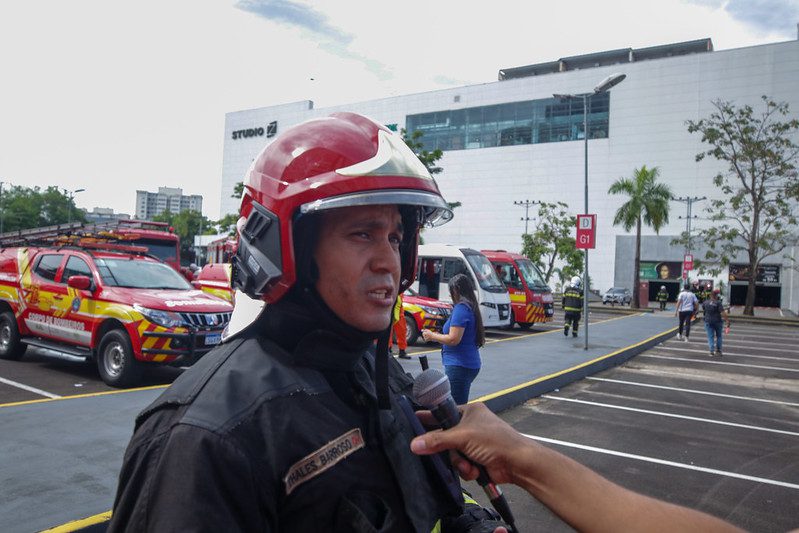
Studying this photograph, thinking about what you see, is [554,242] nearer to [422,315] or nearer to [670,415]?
[422,315]

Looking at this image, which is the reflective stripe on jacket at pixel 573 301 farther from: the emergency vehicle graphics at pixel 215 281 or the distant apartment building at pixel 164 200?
the distant apartment building at pixel 164 200

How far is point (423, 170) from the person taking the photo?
1656 mm

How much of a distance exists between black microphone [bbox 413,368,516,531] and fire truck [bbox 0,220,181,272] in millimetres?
11652

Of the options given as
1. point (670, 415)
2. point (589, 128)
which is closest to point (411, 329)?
point (670, 415)

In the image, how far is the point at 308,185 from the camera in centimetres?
148

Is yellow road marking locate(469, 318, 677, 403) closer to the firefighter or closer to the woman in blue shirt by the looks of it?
the woman in blue shirt

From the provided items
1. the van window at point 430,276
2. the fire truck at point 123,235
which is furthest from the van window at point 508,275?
the fire truck at point 123,235

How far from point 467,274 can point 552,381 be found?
8.26m

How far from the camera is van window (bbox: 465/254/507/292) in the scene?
17.7 meters

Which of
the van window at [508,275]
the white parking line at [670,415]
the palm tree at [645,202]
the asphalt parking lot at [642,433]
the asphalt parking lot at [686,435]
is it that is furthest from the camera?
the palm tree at [645,202]

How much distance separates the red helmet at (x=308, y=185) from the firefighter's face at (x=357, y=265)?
0.26 feet

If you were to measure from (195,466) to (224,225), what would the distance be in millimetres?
49694

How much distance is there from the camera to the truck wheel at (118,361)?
7.74 meters

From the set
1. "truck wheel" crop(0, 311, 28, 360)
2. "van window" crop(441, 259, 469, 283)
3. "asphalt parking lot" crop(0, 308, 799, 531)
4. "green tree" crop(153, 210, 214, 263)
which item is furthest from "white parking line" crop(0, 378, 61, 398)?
"green tree" crop(153, 210, 214, 263)
